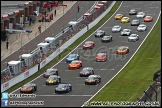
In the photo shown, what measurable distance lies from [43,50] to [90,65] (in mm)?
8584

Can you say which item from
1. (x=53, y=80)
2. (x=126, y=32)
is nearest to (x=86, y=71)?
(x=53, y=80)

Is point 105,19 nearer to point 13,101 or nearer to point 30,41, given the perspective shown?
point 30,41

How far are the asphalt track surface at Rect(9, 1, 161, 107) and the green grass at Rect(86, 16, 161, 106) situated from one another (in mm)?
1466

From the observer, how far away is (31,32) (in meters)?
141

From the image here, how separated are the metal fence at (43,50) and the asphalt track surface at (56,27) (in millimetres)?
2225

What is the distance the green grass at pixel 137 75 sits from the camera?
9344 centimetres

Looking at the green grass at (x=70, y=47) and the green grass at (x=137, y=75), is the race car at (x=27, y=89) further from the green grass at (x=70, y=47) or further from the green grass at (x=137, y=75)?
the green grass at (x=137, y=75)

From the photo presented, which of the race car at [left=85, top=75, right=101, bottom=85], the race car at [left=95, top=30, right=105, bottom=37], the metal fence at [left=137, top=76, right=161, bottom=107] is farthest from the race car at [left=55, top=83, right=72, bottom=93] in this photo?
the race car at [left=95, top=30, right=105, bottom=37]

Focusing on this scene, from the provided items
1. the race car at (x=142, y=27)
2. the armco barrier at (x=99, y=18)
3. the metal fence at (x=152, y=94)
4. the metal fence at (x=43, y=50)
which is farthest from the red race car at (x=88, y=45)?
the metal fence at (x=152, y=94)

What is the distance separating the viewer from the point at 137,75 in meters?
109

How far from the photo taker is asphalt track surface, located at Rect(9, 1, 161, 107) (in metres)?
92.5

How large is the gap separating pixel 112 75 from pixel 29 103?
2369 cm

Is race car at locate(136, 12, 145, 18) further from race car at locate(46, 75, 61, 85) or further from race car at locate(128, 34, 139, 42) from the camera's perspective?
race car at locate(46, 75, 61, 85)

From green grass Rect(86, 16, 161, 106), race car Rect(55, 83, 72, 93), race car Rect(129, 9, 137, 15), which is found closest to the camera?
green grass Rect(86, 16, 161, 106)
